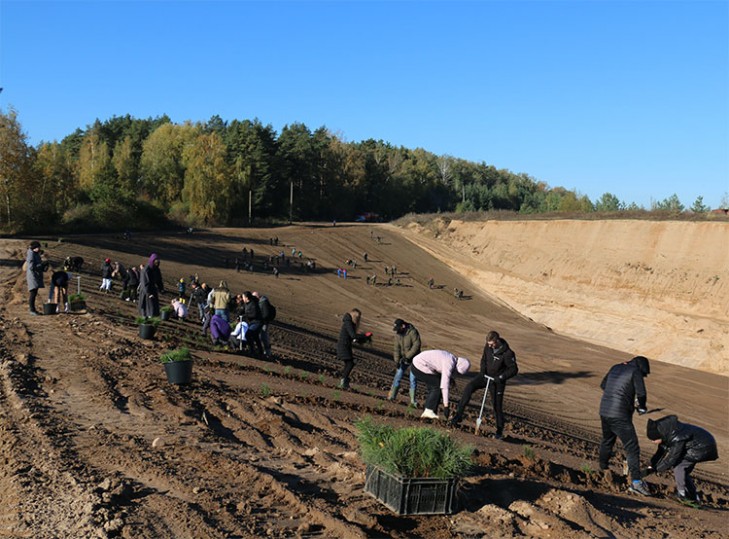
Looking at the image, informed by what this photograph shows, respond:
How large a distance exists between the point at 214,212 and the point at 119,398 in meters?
49.8

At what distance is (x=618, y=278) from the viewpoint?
1724 inches

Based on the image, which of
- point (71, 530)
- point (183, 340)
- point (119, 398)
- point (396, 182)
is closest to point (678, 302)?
point (183, 340)

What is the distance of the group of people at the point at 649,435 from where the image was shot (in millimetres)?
8656

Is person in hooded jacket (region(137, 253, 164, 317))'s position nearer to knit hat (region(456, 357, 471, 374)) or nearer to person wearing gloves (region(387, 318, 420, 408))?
person wearing gloves (region(387, 318, 420, 408))

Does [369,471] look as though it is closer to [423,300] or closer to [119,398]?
[119,398]

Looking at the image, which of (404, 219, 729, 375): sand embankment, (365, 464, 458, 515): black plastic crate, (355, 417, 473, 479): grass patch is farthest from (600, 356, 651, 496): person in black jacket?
(404, 219, 729, 375): sand embankment

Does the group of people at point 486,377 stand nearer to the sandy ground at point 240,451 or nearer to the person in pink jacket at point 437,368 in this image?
the person in pink jacket at point 437,368

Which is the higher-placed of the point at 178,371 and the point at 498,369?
the point at 498,369

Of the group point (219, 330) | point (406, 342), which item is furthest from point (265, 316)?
point (406, 342)

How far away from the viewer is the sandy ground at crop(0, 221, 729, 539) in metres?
6.46

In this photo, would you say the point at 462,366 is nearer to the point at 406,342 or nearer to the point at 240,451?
the point at 406,342

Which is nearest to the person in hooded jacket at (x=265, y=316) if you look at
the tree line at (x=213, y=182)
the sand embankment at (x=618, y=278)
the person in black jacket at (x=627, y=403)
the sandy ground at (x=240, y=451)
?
the sandy ground at (x=240, y=451)

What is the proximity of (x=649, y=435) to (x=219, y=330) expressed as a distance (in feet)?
33.6

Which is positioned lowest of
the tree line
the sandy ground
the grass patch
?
the sandy ground
